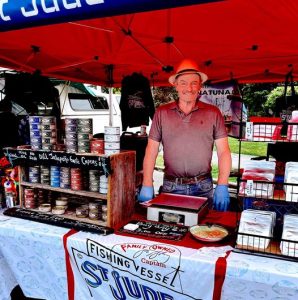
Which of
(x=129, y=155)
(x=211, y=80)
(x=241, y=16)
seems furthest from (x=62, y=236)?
(x=211, y=80)

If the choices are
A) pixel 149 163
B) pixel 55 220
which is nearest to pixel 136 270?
pixel 55 220

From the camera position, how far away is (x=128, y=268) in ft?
5.80

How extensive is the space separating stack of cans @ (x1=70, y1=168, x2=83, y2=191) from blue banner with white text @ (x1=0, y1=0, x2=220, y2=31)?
935 mm

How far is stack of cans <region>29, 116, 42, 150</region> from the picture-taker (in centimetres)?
220

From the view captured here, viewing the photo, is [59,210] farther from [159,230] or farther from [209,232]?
[209,232]

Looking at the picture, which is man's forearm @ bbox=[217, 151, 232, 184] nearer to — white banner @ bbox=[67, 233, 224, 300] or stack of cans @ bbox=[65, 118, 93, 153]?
white banner @ bbox=[67, 233, 224, 300]

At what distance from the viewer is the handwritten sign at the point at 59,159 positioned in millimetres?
1953

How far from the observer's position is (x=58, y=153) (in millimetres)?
2107

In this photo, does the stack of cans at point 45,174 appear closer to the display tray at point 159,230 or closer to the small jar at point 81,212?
the small jar at point 81,212

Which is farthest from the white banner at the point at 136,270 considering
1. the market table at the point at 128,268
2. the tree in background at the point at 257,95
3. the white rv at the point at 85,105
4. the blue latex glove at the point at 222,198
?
→ the tree in background at the point at 257,95

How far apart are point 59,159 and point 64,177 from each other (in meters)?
0.14

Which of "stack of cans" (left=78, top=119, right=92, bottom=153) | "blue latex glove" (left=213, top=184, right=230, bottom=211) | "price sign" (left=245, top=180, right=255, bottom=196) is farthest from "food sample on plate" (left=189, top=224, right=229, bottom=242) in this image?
"stack of cans" (left=78, top=119, right=92, bottom=153)

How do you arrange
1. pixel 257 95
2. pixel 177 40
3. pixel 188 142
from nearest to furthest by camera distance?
pixel 188 142 → pixel 177 40 → pixel 257 95

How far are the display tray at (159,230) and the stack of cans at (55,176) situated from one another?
58 centimetres
